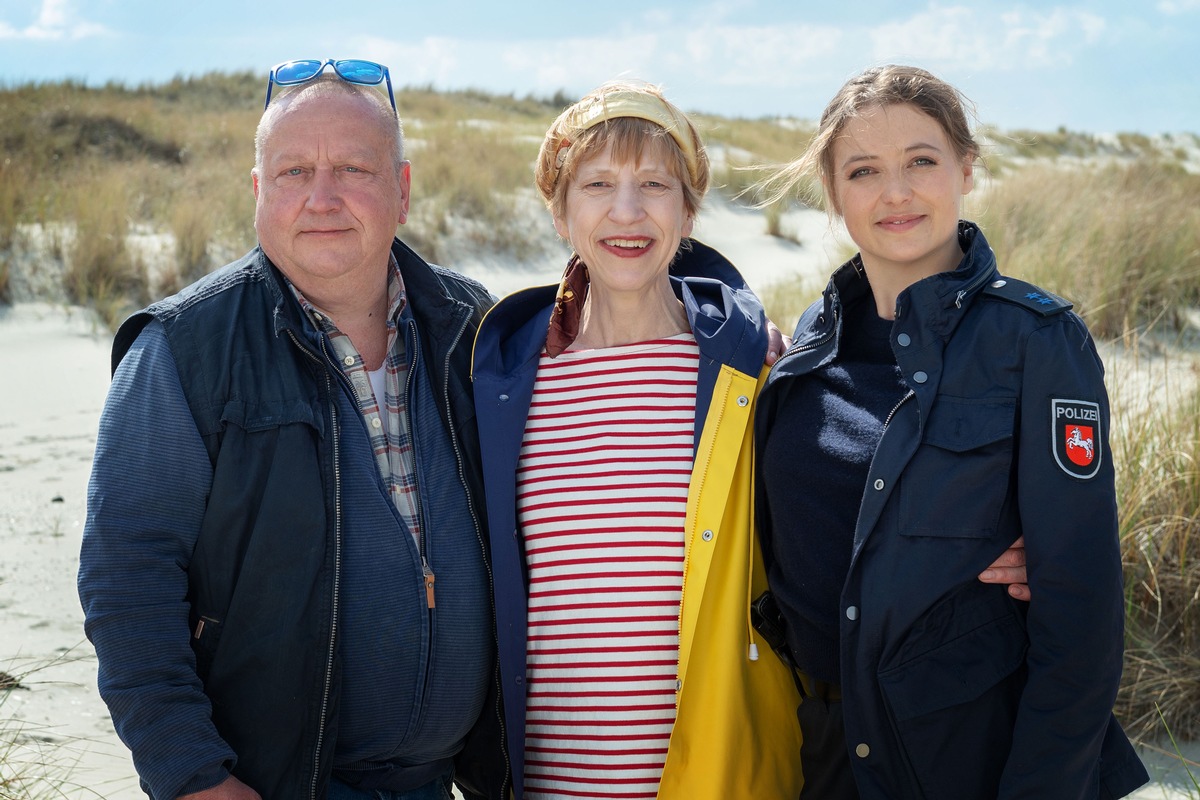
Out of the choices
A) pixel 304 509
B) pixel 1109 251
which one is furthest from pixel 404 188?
pixel 1109 251

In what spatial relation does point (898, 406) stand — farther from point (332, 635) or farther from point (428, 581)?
point (332, 635)

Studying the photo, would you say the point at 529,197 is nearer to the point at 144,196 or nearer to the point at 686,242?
the point at 144,196

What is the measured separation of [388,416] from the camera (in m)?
2.79

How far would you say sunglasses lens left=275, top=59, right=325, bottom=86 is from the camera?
281 centimetres

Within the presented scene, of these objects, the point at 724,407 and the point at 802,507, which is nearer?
the point at 802,507

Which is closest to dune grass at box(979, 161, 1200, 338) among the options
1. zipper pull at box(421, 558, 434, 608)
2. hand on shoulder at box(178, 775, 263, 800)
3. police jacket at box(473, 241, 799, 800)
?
police jacket at box(473, 241, 799, 800)

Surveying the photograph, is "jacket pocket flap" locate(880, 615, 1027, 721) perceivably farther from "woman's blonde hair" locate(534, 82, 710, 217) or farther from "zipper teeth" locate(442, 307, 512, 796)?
"woman's blonde hair" locate(534, 82, 710, 217)

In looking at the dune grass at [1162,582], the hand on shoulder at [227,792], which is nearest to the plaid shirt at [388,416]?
the hand on shoulder at [227,792]

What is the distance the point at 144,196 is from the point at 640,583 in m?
11.6

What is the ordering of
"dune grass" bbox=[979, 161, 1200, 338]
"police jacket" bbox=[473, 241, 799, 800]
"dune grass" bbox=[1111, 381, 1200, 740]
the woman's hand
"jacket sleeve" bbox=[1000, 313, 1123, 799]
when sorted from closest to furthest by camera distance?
"jacket sleeve" bbox=[1000, 313, 1123, 799] < the woman's hand < "police jacket" bbox=[473, 241, 799, 800] < "dune grass" bbox=[1111, 381, 1200, 740] < "dune grass" bbox=[979, 161, 1200, 338]

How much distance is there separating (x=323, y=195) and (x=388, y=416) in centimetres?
60

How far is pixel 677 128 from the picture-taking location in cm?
292

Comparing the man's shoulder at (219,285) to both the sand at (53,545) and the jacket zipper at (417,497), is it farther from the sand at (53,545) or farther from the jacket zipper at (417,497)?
the sand at (53,545)

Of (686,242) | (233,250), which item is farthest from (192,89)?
(686,242)
